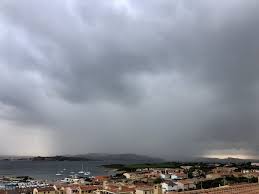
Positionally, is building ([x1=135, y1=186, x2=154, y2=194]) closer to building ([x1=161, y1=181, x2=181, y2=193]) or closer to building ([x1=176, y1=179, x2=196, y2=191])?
building ([x1=161, y1=181, x2=181, y2=193])

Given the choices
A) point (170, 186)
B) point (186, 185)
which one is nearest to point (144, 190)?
point (170, 186)

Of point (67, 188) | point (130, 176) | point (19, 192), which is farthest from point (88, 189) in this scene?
point (130, 176)

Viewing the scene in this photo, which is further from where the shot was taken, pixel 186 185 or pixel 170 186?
pixel 186 185

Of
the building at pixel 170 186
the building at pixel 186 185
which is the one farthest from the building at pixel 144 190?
the building at pixel 186 185

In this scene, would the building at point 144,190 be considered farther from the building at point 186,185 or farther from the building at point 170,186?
the building at point 186,185

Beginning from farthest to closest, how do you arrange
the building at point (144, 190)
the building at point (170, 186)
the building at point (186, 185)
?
the building at point (186, 185) → the building at point (170, 186) → the building at point (144, 190)

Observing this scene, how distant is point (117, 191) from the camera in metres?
57.6

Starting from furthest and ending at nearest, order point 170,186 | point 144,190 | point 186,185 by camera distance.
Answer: point 186,185 < point 170,186 < point 144,190

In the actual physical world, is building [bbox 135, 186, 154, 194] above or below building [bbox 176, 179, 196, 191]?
above

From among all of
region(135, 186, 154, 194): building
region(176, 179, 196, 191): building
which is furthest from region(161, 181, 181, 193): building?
region(135, 186, 154, 194): building

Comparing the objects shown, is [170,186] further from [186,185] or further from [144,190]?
[144,190]

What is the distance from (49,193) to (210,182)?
120 feet

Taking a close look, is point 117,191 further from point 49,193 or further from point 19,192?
point 19,192

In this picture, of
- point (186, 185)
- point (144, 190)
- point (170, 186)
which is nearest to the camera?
point (144, 190)
